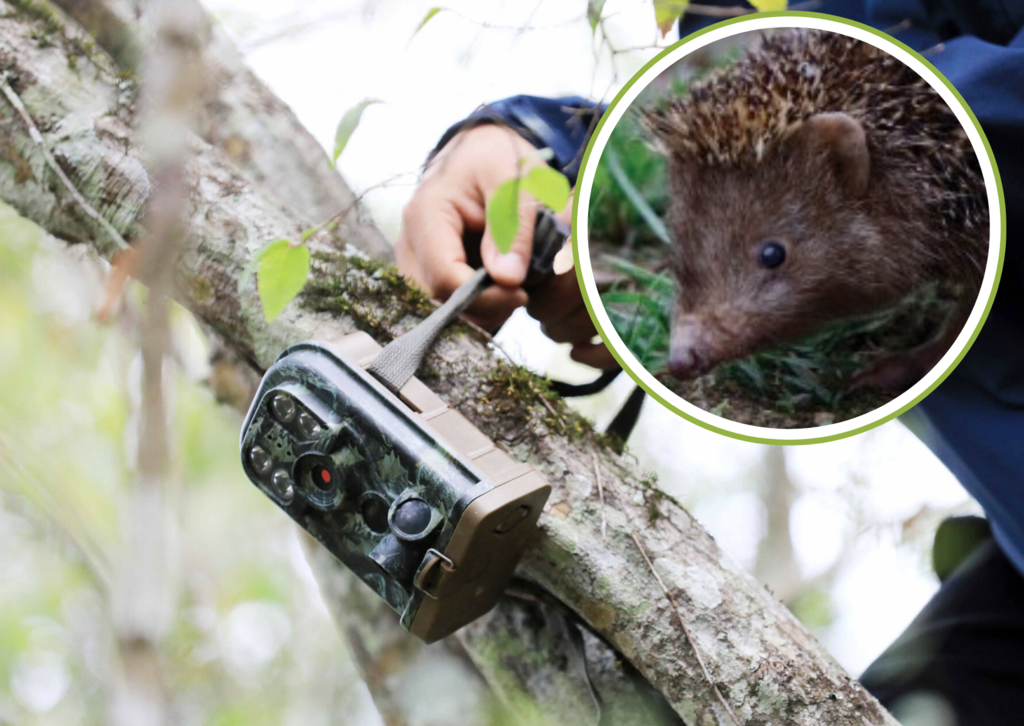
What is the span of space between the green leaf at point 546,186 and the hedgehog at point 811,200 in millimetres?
304

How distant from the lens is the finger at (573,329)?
118 cm

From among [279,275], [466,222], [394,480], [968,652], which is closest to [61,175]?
[279,275]

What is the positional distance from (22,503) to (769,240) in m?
1.71

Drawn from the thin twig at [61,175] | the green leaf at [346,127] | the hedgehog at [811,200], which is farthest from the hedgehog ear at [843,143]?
the thin twig at [61,175]

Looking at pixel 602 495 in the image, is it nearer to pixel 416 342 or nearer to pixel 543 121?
pixel 416 342

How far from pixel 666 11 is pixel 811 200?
0.40 metres

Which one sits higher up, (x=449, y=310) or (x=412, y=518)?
(x=449, y=310)

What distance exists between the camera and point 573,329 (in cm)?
120

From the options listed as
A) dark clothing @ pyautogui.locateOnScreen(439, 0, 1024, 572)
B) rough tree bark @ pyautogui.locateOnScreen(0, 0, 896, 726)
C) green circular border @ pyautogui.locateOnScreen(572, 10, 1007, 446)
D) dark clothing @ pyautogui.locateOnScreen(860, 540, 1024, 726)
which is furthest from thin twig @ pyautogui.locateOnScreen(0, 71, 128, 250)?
dark clothing @ pyautogui.locateOnScreen(860, 540, 1024, 726)

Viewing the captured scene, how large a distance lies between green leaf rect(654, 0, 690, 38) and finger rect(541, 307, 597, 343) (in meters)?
0.42

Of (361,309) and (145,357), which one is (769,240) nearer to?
(361,309)

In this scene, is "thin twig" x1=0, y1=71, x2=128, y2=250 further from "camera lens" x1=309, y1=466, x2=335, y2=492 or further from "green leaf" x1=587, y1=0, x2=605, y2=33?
"green leaf" x1=587, y1=0, x2=605, y2=33

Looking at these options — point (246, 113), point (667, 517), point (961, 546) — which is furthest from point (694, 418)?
point (246, 113)

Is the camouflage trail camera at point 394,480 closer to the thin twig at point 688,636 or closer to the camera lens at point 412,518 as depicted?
the camera lens at point 412,518
